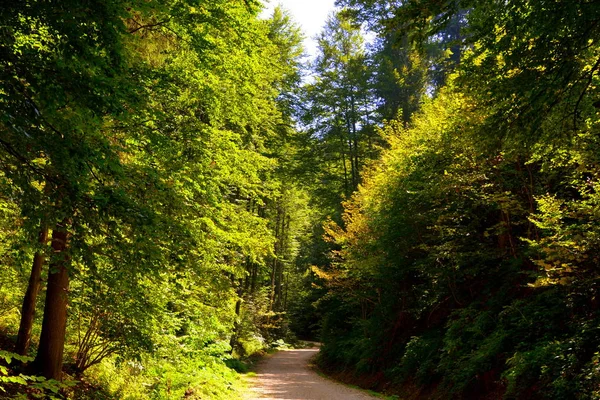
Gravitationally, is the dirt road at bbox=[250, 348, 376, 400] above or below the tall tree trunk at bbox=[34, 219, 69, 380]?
below

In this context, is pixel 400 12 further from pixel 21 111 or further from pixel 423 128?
pixel 423 128

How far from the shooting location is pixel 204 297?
898 cm

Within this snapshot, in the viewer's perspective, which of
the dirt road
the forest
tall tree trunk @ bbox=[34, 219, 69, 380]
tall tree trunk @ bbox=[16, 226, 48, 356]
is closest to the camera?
the forest

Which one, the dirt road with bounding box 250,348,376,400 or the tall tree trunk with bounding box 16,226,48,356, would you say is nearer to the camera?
the tall tree trunk with bounding box 16,226,48,356

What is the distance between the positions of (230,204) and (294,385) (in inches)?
271

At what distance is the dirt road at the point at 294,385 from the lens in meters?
10.8

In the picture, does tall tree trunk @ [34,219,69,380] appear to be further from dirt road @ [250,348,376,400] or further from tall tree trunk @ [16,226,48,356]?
dirt road @ [250,348,376,400]

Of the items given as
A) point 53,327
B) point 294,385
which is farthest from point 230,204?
point 294,385

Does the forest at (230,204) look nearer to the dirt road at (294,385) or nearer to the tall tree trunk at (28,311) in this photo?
the tall tree trunk at (28,311)

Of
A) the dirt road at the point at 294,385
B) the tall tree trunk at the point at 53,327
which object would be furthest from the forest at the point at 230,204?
the dirt road at the point at 294,385

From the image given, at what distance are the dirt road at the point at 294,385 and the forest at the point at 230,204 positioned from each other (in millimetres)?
912

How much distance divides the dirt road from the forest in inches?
35.9

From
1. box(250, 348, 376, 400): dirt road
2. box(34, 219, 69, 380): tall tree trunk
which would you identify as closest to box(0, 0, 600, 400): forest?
box(34, 219, 69, 380): tall tree trunk

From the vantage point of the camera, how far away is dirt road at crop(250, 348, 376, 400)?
427 inches
